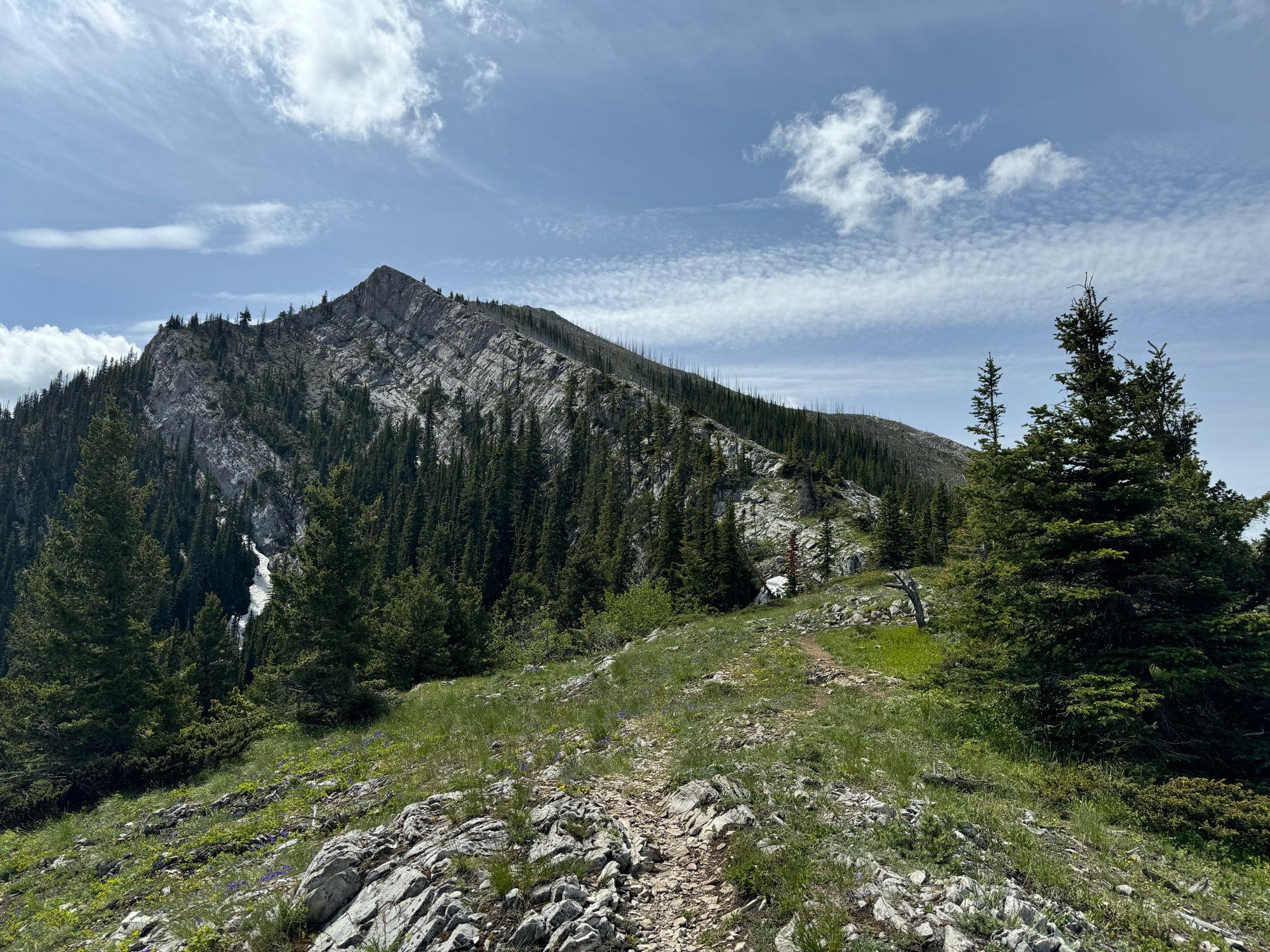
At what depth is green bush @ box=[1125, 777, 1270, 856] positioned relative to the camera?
29.0ft

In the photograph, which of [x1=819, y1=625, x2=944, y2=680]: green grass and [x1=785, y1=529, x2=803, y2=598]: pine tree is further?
[x1=785, y1=529, x2=803, y2=598]: pine tree

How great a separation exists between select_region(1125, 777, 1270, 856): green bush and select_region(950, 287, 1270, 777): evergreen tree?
1.88 metres

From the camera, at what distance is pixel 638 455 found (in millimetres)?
126375

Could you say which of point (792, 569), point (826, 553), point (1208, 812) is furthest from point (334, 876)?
point (792, 569)

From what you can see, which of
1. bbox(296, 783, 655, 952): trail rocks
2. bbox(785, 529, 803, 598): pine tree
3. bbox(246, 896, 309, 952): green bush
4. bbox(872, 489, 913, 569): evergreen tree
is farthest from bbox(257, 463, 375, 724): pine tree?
bbox(872, 489, 913, 569): evergreen tree

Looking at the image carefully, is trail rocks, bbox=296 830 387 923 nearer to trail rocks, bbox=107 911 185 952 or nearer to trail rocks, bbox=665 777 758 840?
trail rocks, bbox=107 911 185 952

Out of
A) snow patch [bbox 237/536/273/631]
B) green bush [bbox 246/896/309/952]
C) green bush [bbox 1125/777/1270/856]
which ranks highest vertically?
green bush [bbox 1125/777/1270/856]

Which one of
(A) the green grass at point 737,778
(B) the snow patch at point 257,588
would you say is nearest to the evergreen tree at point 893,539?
(A) the green grass at point 737,778

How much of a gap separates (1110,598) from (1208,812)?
5120 mm

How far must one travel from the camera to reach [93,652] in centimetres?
2412

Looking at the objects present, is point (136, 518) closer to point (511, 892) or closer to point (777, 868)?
point (511, 892)

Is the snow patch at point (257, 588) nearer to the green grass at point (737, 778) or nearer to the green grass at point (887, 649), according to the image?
the green grass at point (737, 778)

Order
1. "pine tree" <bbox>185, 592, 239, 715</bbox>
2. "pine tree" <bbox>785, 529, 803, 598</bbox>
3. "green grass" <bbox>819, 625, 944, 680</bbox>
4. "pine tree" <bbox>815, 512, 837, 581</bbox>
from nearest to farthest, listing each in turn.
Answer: "green grass" <bbox>819, 625, 944, 680</bbox> → "pine tree" <bbox>785, 529, 803, 598</bbox> → "pine tree" <bbox>185, 592, 239, 715</bbox> → "pine tree" <bbox>815, 512, 837, 581</bbox>

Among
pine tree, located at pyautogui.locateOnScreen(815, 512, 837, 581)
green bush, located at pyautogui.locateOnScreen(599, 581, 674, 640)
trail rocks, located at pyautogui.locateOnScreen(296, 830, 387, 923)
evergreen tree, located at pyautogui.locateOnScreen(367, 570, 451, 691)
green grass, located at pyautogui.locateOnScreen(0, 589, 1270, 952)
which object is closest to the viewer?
green grass, located at pyautogui.locateOnScreen(0, 589, 1270, 952)
